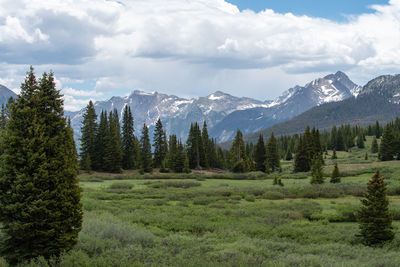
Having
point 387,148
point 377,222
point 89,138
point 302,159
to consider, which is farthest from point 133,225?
point 387,148

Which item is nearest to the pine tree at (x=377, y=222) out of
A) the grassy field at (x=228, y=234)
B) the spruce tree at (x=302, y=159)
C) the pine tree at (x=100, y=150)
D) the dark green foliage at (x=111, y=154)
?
the grassy field at (x=228, y=234)

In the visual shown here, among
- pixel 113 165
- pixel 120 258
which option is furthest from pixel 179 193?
pixel 113 165

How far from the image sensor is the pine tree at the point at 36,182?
1165 centimetres

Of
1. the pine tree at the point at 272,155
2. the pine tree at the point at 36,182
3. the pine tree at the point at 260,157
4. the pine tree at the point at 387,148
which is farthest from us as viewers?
the pine tree at the point at 260,157

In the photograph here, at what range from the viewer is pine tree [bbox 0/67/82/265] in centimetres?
1165

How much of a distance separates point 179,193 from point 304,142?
3951cm

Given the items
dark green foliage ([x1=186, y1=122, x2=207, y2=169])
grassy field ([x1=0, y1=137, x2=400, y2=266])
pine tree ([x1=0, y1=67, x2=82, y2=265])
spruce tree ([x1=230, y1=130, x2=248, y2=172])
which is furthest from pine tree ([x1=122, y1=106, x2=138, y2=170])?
pine tree ([x1=0, y1=67, x2=82, y2=265])

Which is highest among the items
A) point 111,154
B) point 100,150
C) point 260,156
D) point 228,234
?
point 100,150

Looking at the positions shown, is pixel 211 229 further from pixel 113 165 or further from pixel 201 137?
pixel 201 137

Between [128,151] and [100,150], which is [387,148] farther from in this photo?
[100,150]

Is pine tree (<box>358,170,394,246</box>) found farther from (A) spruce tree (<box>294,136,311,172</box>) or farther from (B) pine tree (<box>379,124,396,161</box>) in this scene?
(B) pine tree (<box>379,124,396,161</box>)

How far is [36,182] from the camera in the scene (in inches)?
464

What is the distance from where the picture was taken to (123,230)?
1566 cm

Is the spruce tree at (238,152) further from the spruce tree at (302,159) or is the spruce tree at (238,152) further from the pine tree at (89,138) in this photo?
the pine tree at (89,138)
